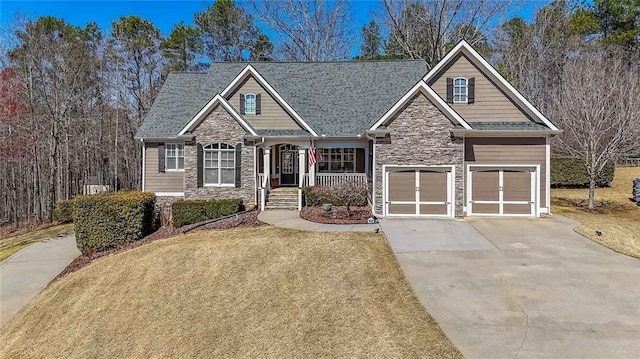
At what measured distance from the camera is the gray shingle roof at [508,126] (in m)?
15.1

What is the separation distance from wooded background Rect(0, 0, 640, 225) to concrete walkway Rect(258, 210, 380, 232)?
42.4ft

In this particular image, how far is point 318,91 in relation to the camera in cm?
2177

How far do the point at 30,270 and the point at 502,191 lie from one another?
17776 mm

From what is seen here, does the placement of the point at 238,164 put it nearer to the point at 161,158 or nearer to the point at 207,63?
the point at 161,158

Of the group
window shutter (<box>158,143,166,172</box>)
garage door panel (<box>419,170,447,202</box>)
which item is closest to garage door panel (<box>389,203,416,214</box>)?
garage door panel (<box>419,170,447,202</box>)

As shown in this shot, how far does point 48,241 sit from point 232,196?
26.8ft

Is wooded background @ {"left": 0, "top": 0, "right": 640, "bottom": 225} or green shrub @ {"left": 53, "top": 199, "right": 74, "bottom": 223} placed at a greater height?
wooded background @ {"left": 0, "top": 0, "right": 640, "bottom": 225}

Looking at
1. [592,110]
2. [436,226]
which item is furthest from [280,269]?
[592,110]

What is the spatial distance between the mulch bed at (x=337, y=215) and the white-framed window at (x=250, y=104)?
604 centimetres

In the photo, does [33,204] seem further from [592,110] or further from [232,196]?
[592,110]

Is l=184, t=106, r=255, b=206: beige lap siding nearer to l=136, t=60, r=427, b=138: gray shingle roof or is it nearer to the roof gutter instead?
l=136, t=60, r=427, b=138: gray shingle roof

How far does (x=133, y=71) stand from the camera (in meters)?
31.1

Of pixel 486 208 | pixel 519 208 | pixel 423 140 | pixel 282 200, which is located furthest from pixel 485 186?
pixel 282 200

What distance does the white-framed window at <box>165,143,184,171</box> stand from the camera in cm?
1872
